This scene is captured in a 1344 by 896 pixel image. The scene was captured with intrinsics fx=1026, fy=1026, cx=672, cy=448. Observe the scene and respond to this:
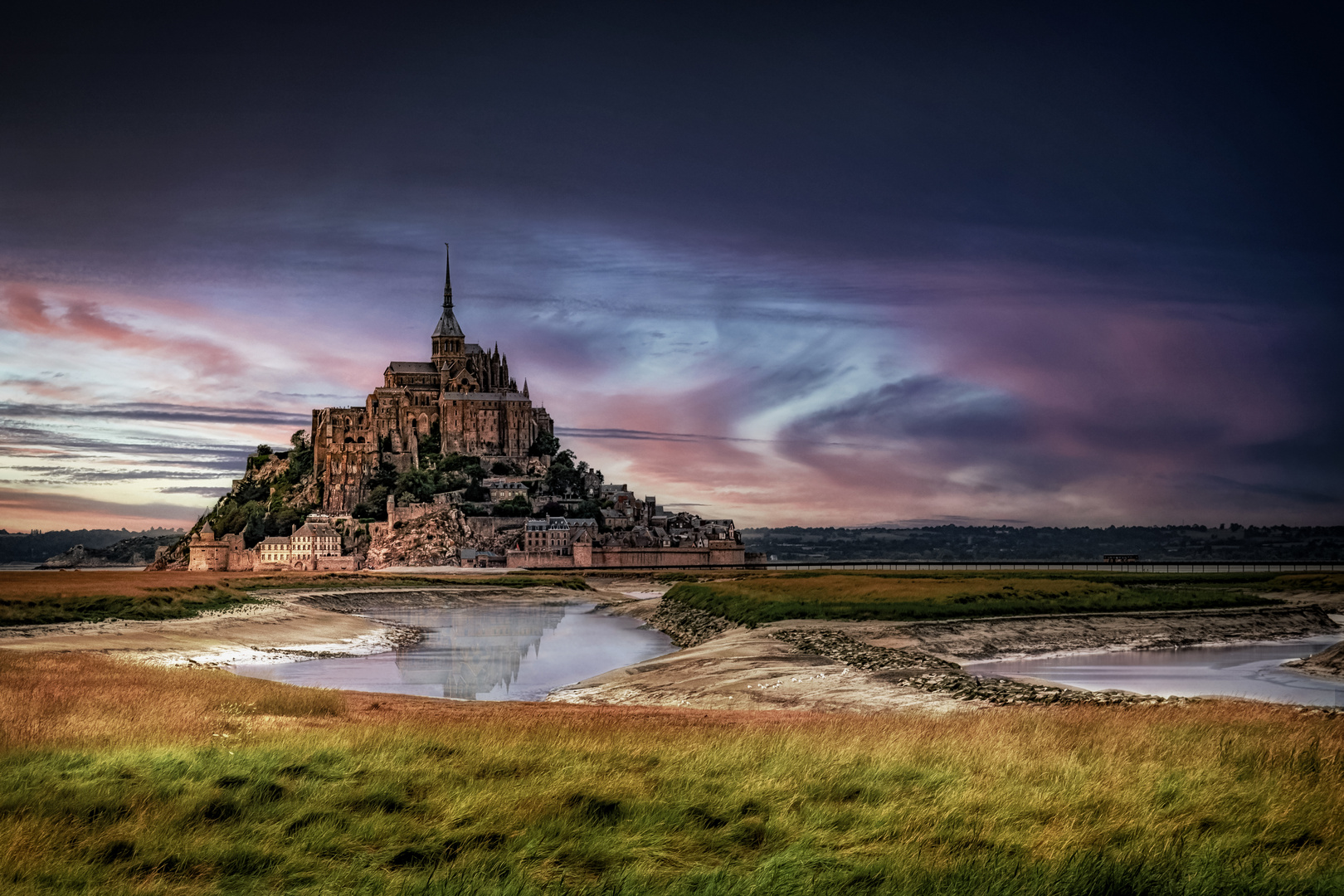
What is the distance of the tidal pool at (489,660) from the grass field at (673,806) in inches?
535

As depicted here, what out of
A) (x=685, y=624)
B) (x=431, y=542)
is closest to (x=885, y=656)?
(x=685, y=624)

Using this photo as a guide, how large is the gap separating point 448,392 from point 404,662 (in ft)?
415

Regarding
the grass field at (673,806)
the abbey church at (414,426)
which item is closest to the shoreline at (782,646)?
the grass field at (673,806)

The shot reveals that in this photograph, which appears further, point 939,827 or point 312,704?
point 312,704

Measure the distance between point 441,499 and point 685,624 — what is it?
9283 cm

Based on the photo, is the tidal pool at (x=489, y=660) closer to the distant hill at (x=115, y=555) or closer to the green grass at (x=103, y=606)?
the green grass at (x=103, y=606)

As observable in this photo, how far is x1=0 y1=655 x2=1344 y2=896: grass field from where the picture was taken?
798 centimetres

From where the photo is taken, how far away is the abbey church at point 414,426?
150 meters

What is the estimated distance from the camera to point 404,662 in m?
37.0

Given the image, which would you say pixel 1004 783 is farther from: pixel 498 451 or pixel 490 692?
pixel 498 451

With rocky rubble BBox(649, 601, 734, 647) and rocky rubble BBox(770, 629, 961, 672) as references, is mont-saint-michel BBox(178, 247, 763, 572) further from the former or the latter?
rocky rubble BBox(770, 629, 961, 672)

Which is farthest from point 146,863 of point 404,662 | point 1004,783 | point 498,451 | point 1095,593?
point 498,451

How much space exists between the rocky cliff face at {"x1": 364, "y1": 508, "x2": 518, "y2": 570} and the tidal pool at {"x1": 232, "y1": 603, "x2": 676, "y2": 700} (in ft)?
224

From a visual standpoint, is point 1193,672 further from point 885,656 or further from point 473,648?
point 473,648
